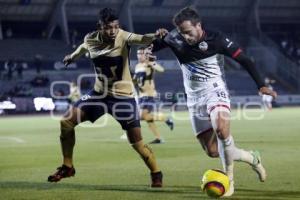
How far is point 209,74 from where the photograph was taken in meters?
9.77

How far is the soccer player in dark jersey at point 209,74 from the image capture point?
9.49m

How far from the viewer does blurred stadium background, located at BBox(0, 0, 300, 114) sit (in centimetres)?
5438

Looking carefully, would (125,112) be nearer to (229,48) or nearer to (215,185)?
(229,48)

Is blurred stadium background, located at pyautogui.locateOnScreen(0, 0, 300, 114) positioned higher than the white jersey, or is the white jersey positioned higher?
blurred stadium background, located at pyautogui.locateOnScreen(0, 0, 300, 114)

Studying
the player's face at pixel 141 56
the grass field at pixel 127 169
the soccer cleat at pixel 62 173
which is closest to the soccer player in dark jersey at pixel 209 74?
the grass field at pixel 127 169

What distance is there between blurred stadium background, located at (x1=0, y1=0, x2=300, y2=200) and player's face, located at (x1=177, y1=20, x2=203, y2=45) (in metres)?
1.95

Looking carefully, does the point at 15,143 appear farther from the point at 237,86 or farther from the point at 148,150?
the point at 237,86

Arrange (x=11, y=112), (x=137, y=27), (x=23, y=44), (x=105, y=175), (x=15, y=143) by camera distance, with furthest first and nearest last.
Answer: (x=137, y=27)
(x=23, y=44)
(x=11, y=112)
(x=15, y=143)
(x=105, y=175)

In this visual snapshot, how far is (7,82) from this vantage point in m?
50.3

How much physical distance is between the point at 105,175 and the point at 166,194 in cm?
245

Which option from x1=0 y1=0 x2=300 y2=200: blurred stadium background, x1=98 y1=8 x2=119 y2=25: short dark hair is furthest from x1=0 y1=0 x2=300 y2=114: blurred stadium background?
x1=98 y1=8 x2=119 y2=25: short dark hair

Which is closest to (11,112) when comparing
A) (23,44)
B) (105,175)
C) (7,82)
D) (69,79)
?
(7,82)

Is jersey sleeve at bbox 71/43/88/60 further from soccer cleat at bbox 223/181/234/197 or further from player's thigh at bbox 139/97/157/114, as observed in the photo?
player's thigh at bbox 139/97/157/114

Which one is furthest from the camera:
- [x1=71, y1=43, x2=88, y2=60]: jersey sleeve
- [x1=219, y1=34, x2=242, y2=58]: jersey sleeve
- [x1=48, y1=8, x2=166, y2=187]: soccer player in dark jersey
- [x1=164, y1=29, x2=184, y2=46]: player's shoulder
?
[x1=71, y1=43, x2=88, y2=60]: jersey sleeve
